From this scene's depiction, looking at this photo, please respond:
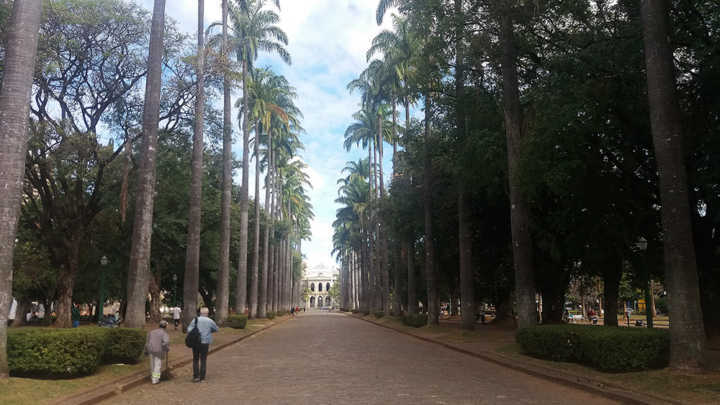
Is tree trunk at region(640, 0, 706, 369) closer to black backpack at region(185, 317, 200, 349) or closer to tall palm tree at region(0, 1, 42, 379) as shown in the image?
black backpack at region(185, 317, 200, 349)

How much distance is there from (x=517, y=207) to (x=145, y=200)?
11241mm

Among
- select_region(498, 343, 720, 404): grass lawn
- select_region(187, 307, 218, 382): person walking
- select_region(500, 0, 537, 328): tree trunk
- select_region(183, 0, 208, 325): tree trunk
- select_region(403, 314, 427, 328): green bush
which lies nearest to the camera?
select_region(498, 343, 720, 404): grass lawn

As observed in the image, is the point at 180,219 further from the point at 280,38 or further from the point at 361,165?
the point at 361,165

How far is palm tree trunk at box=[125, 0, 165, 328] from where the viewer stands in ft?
49.1

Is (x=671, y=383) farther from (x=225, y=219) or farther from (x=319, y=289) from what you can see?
(x=319, y=289)

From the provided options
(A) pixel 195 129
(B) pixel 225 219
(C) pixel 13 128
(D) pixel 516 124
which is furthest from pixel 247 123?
(C) pixel 13 128

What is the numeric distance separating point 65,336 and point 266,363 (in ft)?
19.5

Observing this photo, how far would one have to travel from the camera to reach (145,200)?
607 inches

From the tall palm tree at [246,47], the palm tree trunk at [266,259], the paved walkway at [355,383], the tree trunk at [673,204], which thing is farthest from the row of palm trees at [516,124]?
the palm tree trunk at [266,259]

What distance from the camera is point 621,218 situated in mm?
17391

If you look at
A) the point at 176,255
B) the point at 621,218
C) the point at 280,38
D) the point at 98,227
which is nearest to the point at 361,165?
the point at 280,38

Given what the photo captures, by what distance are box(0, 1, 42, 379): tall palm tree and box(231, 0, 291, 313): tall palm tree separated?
24906 millimetres

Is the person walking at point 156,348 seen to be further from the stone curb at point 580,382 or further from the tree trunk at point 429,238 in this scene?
the tree trunk at point 429,238

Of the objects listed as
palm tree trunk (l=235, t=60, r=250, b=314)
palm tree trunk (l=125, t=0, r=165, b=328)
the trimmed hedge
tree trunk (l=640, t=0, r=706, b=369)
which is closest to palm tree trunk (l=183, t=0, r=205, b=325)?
palm tree trunk (l=125, t=0, r=165, b=328)
